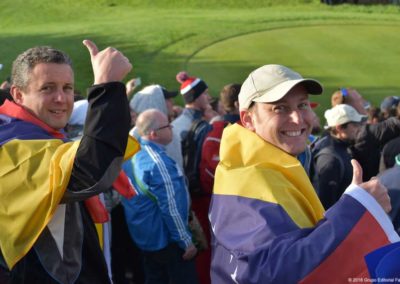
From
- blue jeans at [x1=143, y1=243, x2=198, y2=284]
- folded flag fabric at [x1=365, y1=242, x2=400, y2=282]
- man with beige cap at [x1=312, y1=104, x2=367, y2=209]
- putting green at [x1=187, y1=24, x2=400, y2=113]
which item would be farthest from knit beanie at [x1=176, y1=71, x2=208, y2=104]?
putting green at [x1=187, y1=24, x2=400, y2=113]

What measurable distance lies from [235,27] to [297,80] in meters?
21.7

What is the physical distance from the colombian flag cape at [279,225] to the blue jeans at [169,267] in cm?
279

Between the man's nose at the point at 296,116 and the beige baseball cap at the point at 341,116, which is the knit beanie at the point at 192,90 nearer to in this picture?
the beige baseball cap at the point at 341,116

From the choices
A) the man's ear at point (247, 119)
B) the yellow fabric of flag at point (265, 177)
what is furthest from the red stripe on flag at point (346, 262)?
the man's ear at point (247, 119)

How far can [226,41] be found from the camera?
22.9 meters

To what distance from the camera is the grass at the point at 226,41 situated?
63.5ft

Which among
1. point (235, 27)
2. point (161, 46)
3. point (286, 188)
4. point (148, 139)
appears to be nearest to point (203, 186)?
point (148, 139)

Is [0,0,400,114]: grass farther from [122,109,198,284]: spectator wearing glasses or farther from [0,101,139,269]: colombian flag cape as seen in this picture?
[0,101,139,269]: colombian flag cape

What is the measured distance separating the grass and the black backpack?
10.5 m

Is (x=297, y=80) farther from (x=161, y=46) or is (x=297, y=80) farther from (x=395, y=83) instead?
(x=161, y=46)

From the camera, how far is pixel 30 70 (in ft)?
10.0

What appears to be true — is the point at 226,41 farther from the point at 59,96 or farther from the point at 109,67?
the point at 109,67

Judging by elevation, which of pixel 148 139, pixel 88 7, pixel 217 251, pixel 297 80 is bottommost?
pixel 88 7

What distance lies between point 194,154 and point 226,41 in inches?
664
